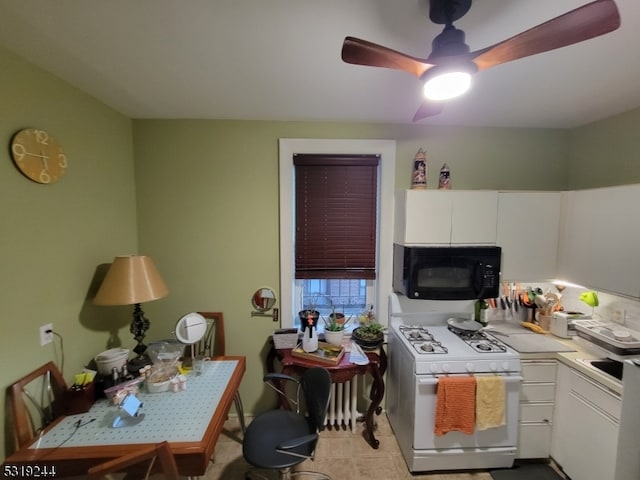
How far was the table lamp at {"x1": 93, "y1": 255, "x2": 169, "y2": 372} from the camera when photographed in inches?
65.3

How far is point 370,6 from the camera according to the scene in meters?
1.02

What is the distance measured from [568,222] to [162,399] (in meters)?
3.08

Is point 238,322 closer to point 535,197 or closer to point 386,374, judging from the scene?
point 386,374

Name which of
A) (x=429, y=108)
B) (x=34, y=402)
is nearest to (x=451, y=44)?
(x=429, y=108)

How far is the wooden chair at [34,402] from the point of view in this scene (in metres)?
1.28

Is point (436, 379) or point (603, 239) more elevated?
point (603, 239)

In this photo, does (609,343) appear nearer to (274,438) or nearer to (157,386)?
(274,438)

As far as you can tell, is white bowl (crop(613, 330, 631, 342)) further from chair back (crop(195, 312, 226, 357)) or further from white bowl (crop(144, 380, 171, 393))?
white bowl (crop(144, 380, 171, 393))

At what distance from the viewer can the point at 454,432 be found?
70.8 inches

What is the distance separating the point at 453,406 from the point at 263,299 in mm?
1562

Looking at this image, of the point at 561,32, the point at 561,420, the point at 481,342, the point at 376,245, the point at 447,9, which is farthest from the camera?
the point at 376,245

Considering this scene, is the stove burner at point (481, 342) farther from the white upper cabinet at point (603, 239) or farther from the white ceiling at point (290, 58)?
the white ceiling at point (290, 58)

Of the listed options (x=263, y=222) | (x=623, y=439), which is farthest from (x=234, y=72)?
(x=623, y=439)

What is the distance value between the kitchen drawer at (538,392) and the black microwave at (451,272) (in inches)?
25.4
